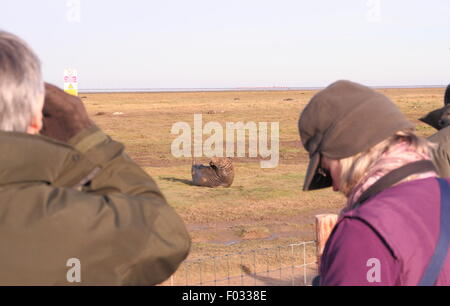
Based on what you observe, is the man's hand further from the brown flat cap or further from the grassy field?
the grassy field

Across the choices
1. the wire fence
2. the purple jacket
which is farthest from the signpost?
the purple jacket

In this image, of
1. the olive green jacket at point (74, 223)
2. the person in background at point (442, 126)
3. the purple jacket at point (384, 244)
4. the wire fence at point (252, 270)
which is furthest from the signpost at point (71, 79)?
the purple jacket at point (384, 244)

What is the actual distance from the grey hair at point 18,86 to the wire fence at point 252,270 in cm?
407

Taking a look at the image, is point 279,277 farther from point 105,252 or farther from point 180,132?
point 180,132

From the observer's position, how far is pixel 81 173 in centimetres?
166

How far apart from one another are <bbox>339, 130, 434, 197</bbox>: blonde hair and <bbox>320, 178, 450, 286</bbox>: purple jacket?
0.18 metres

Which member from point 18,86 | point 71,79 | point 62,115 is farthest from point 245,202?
point 18,86

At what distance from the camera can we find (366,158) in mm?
1780

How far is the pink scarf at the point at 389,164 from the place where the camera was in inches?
67.7

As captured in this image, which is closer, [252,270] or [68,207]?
[68,207]

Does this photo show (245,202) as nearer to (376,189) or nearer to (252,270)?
(252,270)

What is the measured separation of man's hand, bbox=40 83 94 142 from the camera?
6.04 feet

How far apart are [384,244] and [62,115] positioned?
1.00m

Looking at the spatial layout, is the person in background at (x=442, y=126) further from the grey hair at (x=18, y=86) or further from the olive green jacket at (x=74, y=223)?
the grey hair at (x=18, y=86)
